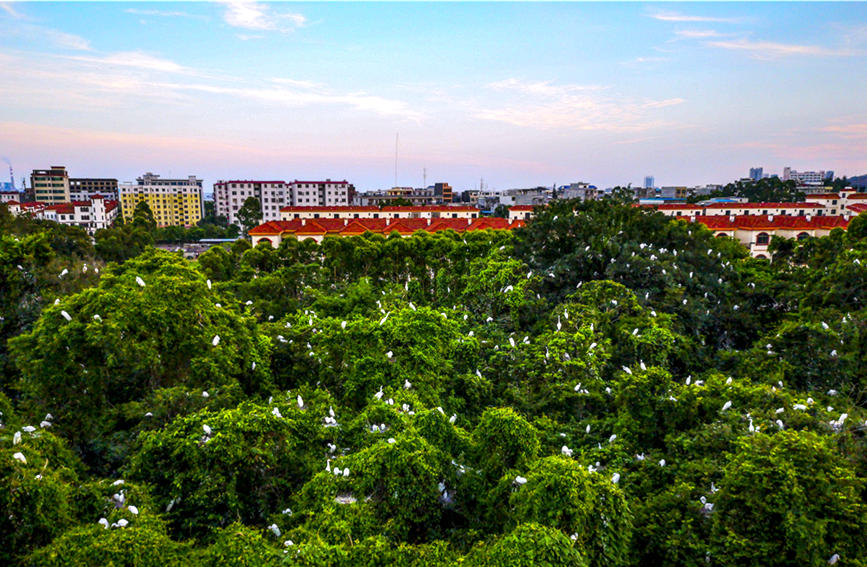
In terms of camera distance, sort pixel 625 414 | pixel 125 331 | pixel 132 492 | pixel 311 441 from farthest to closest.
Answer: pixel 625 414
pixel 125 331
pixel 311 441
pixel 132 492

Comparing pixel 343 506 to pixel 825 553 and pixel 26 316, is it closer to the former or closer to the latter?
pixel 825 553

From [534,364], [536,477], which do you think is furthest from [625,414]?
[536,477]

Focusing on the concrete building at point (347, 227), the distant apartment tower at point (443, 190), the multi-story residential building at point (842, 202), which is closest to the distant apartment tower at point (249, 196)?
the distant apartment tower at point (443, 190)

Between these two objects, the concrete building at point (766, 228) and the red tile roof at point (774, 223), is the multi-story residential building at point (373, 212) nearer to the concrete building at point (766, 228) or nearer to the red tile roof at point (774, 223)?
the red tile roof at point (774, 223)

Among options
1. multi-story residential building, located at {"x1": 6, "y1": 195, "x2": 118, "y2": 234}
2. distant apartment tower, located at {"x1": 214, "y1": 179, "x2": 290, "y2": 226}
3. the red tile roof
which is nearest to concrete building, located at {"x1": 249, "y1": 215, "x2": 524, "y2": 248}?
the red tile roof

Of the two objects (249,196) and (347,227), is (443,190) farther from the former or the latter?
(347,227)

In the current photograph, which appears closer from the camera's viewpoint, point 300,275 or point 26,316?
point 26,316
